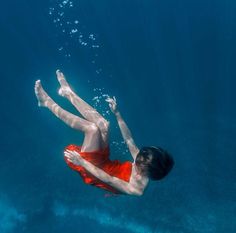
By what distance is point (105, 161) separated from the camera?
17.7 feet

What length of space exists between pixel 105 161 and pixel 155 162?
1188 mm

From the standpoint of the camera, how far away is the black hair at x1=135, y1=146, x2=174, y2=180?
14.6 ft

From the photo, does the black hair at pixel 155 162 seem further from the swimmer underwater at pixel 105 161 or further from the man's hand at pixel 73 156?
the man's hand at pixel 73 156

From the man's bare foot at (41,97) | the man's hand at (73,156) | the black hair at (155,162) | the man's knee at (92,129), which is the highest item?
the man's bare foot at (41,97)

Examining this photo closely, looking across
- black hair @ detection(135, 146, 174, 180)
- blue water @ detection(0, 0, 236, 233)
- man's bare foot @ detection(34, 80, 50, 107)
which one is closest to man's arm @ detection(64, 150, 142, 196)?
black hair @ detection(135, 146, 174, 180)

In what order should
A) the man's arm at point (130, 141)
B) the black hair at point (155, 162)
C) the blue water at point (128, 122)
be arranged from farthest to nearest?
the blue water at point (128, 122) → the man's arm at point (130, 141) → the black hair at point (155, 162)

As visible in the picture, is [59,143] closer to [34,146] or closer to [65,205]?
[34,146]

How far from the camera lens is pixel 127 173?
5.14m

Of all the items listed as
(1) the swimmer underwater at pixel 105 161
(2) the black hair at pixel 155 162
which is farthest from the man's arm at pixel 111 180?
(2) the black hair at pixel 155 162

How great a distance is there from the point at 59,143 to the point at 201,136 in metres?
6.10

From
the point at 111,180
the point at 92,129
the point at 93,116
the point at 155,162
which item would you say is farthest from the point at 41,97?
the point at 155,162

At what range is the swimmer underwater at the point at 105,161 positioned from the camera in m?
4.51

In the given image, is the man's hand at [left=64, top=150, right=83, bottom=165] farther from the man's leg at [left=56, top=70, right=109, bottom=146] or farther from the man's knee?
the man's leg at [left=56, top=70, right=109, bottom=146]

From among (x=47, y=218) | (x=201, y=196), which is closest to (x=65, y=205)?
(x=47, y=218)
